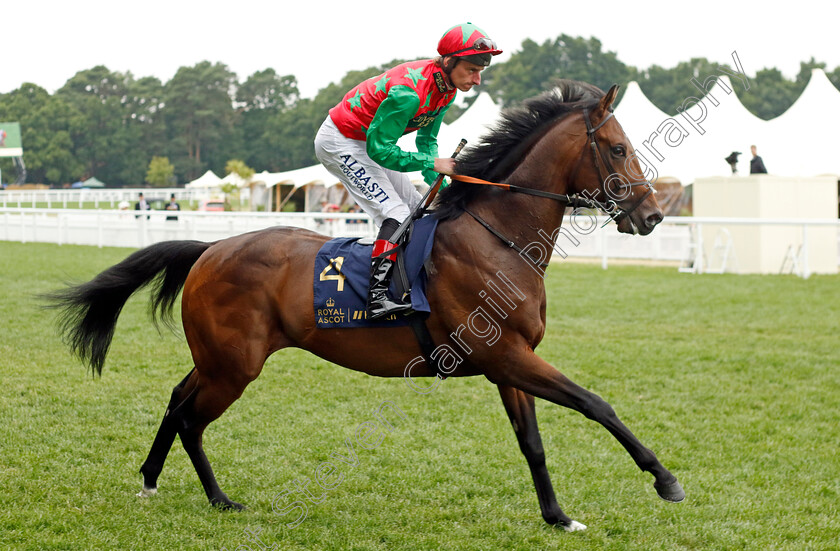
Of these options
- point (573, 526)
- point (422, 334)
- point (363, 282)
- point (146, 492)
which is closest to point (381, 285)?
point (363, 282)

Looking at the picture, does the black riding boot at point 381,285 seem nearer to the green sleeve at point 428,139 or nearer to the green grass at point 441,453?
the green sleeve at point 428,139

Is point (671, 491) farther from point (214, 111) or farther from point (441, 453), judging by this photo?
point (214, 111)

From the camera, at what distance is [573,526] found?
4117mm

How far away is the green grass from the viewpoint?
4062 mm

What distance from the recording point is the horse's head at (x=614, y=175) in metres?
3.92

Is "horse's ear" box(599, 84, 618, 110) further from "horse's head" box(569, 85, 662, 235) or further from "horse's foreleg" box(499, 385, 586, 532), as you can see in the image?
"horse's foreleg" box(499, 385, 586, 532)

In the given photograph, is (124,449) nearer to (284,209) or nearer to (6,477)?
(6,477)

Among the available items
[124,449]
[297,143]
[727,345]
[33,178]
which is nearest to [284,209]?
[727,345]

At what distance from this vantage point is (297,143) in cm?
6888

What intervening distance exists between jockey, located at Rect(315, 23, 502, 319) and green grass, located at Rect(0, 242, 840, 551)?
1.30 m

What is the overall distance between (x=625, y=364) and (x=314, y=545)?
4.85m

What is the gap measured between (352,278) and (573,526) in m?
1.77

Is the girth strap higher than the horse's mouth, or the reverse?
the horse's mouth

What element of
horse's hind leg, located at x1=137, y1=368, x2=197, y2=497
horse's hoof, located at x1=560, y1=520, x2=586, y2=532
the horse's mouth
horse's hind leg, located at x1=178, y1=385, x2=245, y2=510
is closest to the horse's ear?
the horse's mouth
